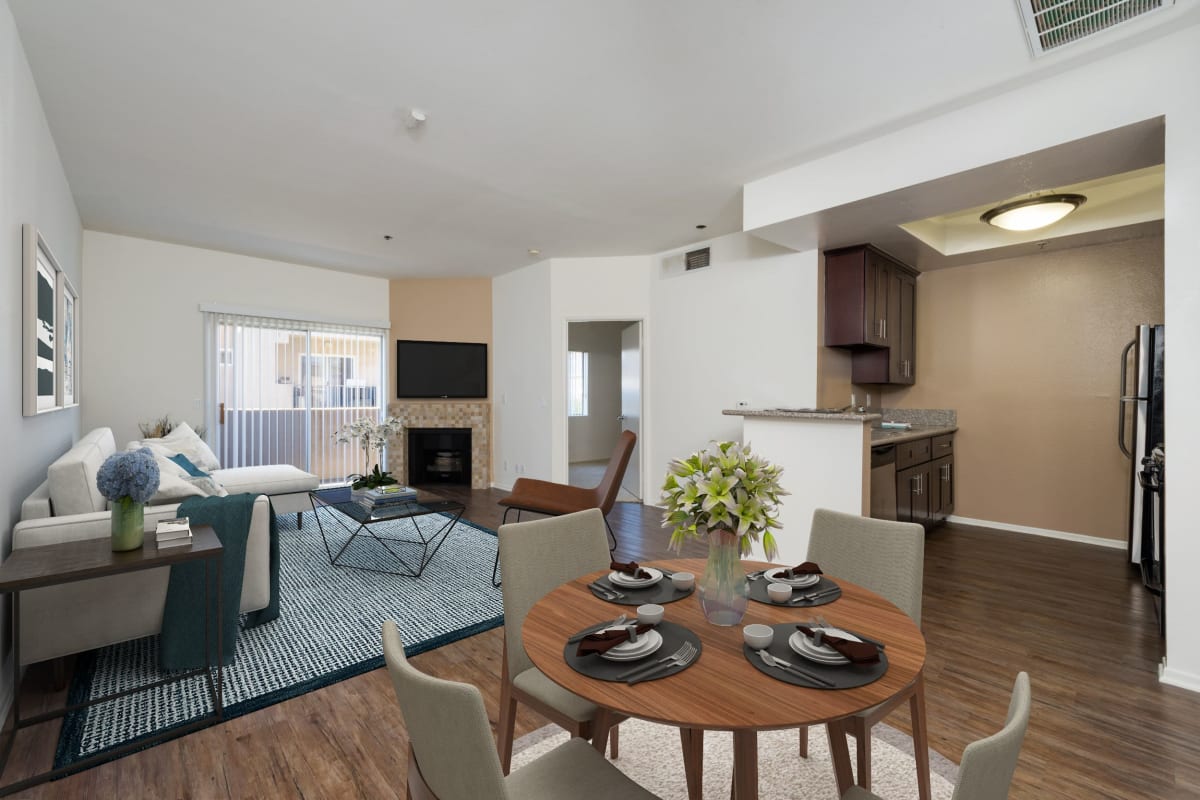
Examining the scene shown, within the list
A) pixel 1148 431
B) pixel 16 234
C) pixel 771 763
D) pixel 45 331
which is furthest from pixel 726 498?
pixel 1148 431

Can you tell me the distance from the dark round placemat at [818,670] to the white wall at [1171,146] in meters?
2.19

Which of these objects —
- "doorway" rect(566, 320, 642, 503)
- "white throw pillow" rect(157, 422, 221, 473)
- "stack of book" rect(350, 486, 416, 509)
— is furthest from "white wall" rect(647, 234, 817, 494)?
"white throw pillow" rect(157, 422, 221, 473)

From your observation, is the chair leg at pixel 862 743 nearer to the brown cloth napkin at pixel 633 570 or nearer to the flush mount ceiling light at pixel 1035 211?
the brown cloth napkin at pixel 633 570

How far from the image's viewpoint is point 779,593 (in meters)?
1.42

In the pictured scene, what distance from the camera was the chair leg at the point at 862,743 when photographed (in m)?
1.38

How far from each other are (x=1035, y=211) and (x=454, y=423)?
236 inches

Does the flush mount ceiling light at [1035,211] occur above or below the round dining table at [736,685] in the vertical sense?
above

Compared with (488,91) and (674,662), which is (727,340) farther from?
(674,662)

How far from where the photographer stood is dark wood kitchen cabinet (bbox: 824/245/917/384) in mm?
4414

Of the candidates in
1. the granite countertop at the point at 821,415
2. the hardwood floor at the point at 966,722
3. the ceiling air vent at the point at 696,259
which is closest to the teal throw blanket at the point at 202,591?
the hardwood floor at the point at 966,722

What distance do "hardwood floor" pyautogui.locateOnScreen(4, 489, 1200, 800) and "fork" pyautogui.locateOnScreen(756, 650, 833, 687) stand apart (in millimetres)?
1220

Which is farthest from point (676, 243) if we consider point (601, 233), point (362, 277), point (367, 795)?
point (367, 795)

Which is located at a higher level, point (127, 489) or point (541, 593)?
point (127, 489)

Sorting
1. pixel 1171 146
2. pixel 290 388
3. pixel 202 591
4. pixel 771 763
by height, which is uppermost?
pixel 1171 146
